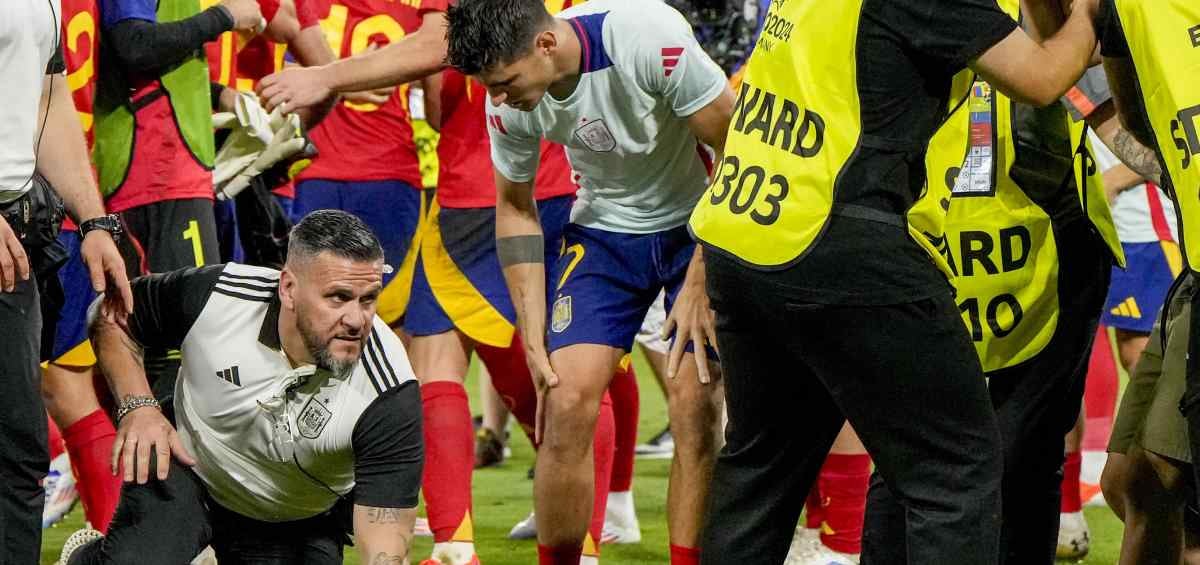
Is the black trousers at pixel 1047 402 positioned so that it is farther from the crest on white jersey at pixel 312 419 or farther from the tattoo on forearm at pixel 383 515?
the crest on white jersey at pixel 312 419

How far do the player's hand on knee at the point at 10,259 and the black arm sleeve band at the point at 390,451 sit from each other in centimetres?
85

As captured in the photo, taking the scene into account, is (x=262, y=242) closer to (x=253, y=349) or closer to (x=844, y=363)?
(x=253, y=349)

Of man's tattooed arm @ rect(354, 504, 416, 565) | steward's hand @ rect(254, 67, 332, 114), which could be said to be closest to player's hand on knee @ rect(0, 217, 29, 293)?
man's tattooed arm @ rect(354, 504, 416, 565)

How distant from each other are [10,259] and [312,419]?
86 centimetres

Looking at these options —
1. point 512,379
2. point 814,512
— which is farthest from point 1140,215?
point 512,379

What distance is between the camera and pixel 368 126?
6445 millimetres

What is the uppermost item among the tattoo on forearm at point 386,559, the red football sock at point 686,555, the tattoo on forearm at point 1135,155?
the tattoo on forearm at point 1135,155

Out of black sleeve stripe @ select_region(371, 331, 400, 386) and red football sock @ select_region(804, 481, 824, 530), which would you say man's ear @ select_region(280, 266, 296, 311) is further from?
red football sock @ select_region(804, 481, 824, 530)

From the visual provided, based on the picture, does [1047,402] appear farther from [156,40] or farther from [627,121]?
[156,40]

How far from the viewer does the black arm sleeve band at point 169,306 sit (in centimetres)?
419

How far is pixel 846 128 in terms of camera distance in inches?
125

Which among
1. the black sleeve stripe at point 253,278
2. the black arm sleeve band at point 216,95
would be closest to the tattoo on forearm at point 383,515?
the black sleeve stripe at point 253,278

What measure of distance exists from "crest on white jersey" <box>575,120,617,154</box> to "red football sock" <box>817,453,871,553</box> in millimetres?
1202

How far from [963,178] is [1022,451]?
25.2 inches
